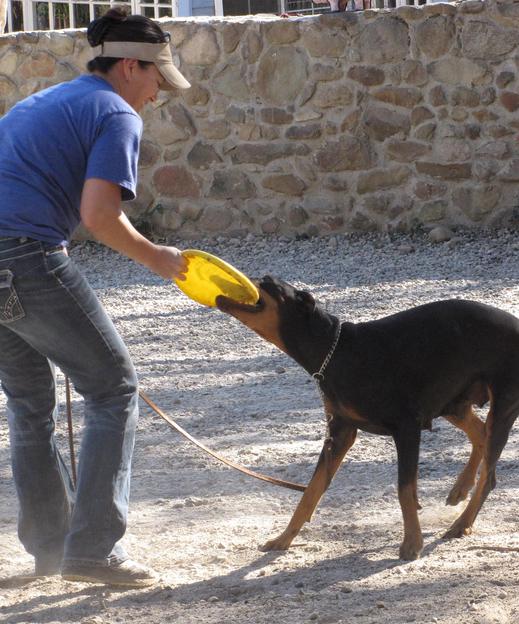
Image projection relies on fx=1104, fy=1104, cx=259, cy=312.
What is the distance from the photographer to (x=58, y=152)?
3527mm

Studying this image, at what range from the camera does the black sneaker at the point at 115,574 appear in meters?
3.70

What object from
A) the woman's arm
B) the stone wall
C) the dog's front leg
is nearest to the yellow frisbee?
the woman's arm

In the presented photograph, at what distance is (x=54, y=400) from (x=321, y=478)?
1042mm

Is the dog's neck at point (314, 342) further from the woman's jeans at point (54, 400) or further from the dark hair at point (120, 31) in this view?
the dark hair at point (120, 31)

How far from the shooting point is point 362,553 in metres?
4.12

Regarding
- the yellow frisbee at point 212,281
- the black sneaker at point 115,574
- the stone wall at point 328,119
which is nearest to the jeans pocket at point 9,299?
the yellow frisbee at point 212,281

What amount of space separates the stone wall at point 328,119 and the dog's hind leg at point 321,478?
→ 20.9 ft

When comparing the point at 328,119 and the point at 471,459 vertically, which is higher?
the point at 328,119

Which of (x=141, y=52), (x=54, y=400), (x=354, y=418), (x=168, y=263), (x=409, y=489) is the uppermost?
(x=141, y=52)

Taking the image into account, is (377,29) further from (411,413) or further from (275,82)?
(411,413)

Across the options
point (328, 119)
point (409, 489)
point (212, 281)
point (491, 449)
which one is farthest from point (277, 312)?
point (328, 119)

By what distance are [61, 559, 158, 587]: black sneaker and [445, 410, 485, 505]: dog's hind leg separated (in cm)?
134

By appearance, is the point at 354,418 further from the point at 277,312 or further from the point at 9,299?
the point at 9,299

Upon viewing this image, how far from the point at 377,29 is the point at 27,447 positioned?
23.5 ft
